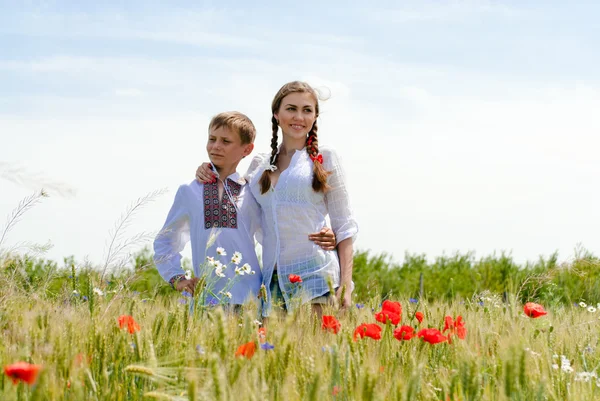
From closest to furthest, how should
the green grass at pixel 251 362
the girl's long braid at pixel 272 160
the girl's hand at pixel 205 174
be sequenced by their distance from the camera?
1. the green grass at pixel 251 362
2. the girl's long braid at pixel 272 160
3. the girl's hand at pixel 205 174

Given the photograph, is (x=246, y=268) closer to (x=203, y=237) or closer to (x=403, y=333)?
(x=203, y=237)

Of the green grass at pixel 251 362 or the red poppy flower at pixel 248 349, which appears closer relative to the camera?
the green grass at pixel 251 362

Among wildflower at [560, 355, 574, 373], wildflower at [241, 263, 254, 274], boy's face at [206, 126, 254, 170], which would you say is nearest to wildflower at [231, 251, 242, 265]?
wildflower at [241, 263, 254, 274]

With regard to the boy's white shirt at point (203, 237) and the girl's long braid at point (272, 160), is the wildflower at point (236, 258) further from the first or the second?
the girl's long braid at point (272, 160)

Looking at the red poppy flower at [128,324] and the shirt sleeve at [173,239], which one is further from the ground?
the shirt sleeve at [173,239]

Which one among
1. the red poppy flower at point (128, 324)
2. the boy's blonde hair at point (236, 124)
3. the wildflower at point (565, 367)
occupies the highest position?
the boy's blonde hair at point (236, 124)

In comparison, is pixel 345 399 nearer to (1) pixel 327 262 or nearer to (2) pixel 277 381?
(2) pixel 277 381

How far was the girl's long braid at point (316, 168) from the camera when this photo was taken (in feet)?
13.1

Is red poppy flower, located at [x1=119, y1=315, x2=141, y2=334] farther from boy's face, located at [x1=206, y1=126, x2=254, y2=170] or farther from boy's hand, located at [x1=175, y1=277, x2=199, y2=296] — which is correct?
boy's face, located at [x1=206, y1=126, x2=254, y2=170]

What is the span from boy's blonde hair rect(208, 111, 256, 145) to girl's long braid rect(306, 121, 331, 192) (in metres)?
0.37

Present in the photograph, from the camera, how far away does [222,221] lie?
4.16 m

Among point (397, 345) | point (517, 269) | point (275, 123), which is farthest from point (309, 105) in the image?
point (517, 269)

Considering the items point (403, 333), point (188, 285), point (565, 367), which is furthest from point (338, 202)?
point (565, 367)

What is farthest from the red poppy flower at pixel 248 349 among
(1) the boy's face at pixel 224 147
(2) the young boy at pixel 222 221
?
(1) the boy's face at pixel 224 147
